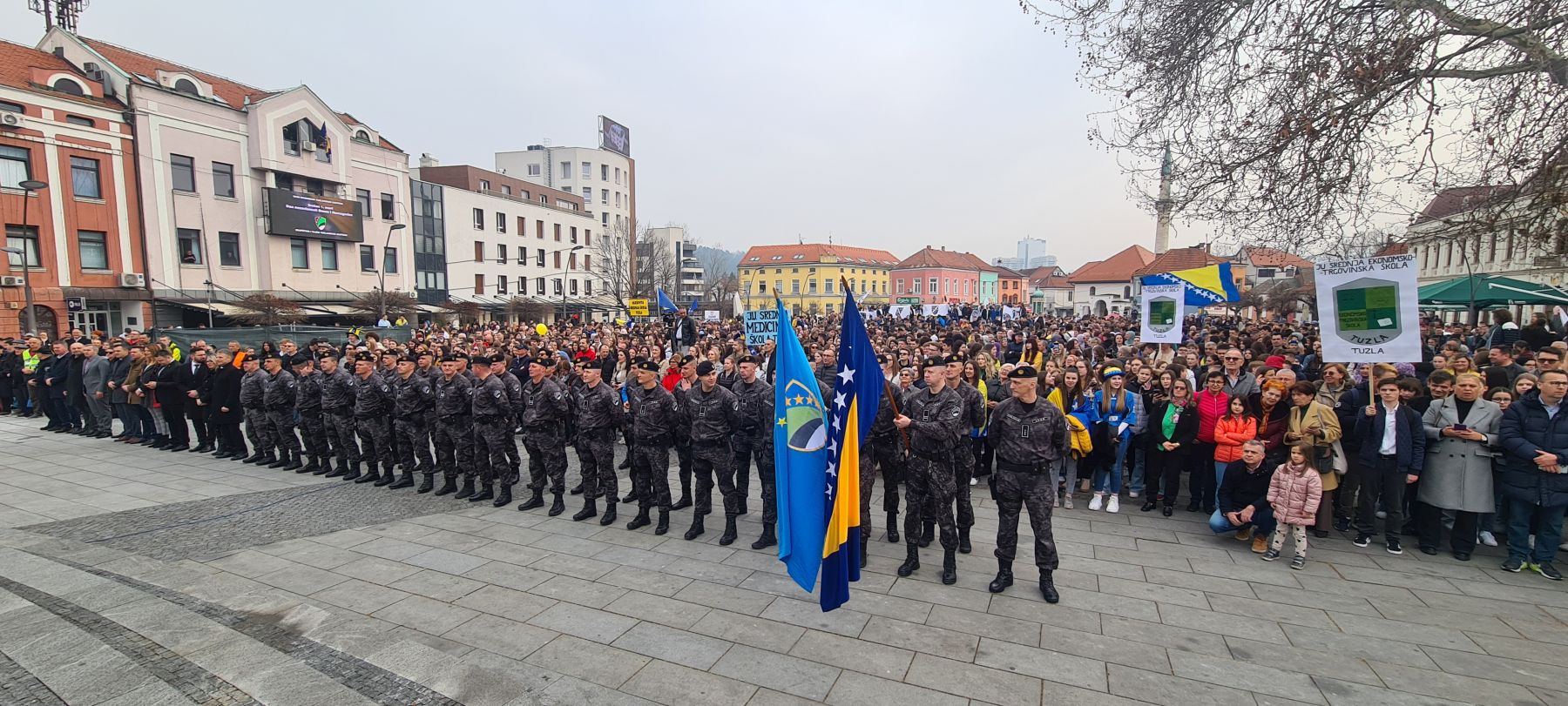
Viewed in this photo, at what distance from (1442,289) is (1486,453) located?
12.2 m

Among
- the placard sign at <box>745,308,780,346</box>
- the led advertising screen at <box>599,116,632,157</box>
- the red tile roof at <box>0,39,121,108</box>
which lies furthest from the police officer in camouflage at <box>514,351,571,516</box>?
the led advertising screen at <box>599,116,632,157</box>

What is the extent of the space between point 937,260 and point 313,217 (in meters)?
86.8

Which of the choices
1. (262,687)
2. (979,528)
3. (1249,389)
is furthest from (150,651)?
(1249,389)

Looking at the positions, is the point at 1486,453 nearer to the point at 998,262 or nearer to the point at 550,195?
the point at 550,195

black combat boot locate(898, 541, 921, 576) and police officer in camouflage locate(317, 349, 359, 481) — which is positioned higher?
police officer in camouflage locate(317, 349, 359, 481)

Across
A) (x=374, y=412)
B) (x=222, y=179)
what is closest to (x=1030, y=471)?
(x=374, y=412)

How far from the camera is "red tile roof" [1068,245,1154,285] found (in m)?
90.4

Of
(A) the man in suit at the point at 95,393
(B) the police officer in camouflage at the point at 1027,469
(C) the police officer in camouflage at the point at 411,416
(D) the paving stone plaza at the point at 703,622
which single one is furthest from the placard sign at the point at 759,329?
(A) the man in suit at the point at 95,393

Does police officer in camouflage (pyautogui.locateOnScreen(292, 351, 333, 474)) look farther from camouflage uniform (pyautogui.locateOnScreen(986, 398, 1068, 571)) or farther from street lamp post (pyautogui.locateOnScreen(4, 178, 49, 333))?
street lamp post (pyautogui.locateOnScreen(4, 178, 49, 333))

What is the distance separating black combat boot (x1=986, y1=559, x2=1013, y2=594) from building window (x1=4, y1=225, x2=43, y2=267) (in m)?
36.0

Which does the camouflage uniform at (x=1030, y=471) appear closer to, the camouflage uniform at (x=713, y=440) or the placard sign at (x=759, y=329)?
the camouflage uniform at (x=713, y=440)

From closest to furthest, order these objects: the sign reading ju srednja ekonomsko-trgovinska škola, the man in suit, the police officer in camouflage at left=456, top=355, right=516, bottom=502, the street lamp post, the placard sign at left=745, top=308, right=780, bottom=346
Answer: the sign reading ju srednja ekonomsko-trgovinska škola, the police officer in camouflage at left=456, top=355, right=516, bottom=502, the placard sign at left=745, top=308, right=780, bottom=346, the man in suit, the street lamp post

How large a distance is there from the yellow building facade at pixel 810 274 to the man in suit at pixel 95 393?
85157 mm

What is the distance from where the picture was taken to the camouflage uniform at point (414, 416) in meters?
8.84
